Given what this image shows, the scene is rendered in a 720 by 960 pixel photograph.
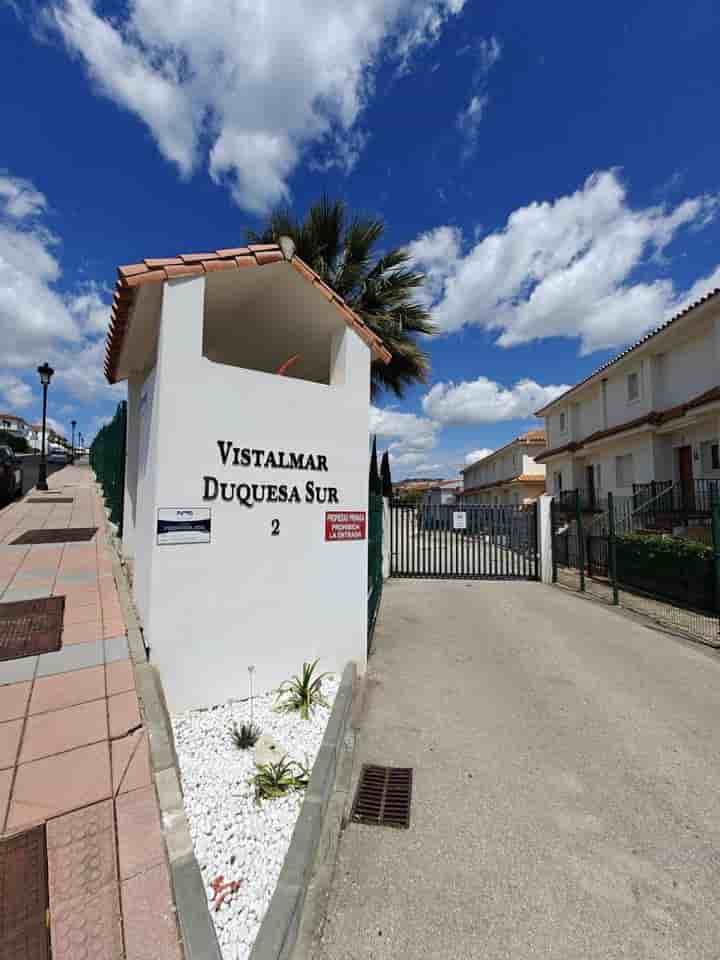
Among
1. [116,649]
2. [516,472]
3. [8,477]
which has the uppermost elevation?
[516,472]

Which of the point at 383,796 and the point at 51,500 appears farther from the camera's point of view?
the point at 51,500

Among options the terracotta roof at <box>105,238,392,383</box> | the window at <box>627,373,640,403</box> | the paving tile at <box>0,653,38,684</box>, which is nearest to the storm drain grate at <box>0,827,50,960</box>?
the paving tile at <box>0,653,38,684</box>

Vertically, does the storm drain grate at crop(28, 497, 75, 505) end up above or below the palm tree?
below

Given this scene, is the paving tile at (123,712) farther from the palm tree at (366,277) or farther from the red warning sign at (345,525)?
the palm tree at (366,277)

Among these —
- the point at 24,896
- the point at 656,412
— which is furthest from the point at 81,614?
the point at 656,412

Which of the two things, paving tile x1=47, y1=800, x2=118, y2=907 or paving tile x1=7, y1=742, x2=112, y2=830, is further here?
paving tile x1=7, y1=742, x2=112, y2=830

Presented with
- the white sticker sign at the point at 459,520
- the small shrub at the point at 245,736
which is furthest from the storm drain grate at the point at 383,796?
the white sticker sign at the point at 459,520

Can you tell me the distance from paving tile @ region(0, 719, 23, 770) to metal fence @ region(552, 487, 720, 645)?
28.1 ft

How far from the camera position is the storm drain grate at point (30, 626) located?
11.9ft

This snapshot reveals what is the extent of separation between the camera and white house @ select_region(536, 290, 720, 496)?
46.0 ft

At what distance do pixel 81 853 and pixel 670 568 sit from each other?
10631 millimetres

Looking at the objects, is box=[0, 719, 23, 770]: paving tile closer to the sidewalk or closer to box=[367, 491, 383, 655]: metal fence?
the sidewalk

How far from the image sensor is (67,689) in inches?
124

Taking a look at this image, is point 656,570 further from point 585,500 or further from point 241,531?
point 585,500
